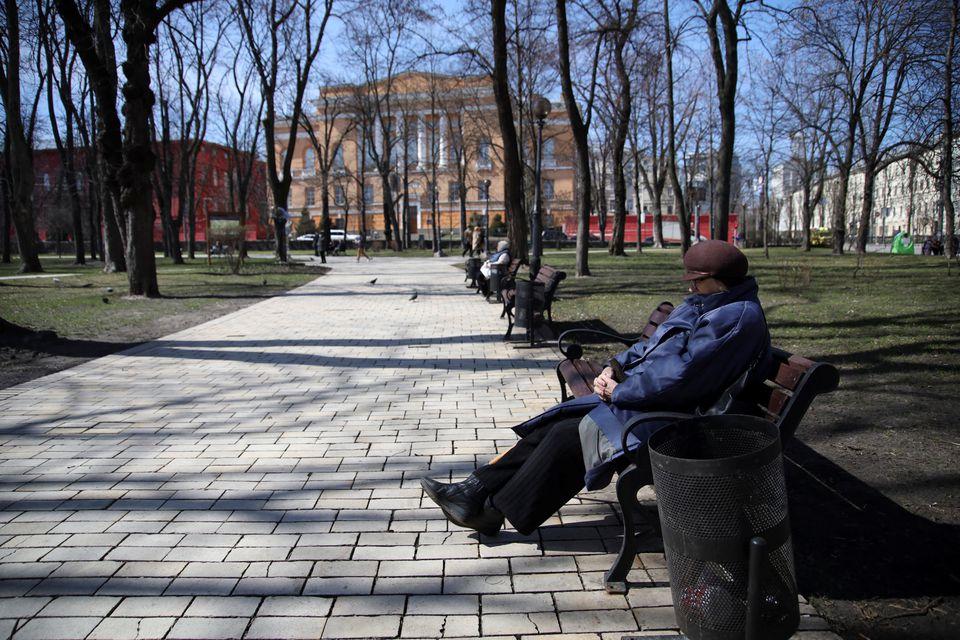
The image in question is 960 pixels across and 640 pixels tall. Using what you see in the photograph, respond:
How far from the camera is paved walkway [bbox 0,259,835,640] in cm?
267

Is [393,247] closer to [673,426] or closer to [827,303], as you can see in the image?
[827,303]

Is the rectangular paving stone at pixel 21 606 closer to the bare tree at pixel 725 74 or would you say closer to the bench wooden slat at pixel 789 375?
the bench wooden slat at pixel 789 375

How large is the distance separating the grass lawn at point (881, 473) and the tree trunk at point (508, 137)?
8440 millimetres

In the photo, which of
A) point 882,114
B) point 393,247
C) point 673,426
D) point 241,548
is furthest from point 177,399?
point 393,247

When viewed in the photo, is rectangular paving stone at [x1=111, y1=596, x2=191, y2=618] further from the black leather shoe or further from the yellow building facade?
the yellow building facade

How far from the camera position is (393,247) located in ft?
172

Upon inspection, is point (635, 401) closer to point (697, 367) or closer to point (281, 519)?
point (697, 367)

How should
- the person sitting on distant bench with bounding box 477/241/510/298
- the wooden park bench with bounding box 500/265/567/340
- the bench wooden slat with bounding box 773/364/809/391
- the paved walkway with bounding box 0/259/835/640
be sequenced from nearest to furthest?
the paved walkway with bounding box 0/259/835/640
the bench wooden slat with bounding box 773/364/809/391
the wooden park bench with bounding box 500/265/567/340
the person sitting on distant bench with bounding box 477/241/510/298

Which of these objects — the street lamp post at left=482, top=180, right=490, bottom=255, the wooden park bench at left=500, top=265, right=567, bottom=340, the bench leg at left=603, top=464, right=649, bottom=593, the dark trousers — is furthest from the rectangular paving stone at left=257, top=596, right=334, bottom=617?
the street lamp post at left=482, top=180, right=490, bottom=255

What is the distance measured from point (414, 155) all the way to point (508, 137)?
1764 inches

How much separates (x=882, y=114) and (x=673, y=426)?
100 feet

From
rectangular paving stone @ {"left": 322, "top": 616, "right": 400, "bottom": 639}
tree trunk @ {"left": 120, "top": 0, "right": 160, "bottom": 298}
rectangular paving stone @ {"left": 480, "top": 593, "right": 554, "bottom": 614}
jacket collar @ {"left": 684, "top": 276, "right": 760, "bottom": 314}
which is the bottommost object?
rectangular paving stone @ {"left": 480, "top": 593, "right": 554, "bottom": 614}

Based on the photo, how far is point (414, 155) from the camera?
61000 millimetres

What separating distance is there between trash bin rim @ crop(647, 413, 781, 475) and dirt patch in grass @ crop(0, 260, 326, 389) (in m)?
6.88
